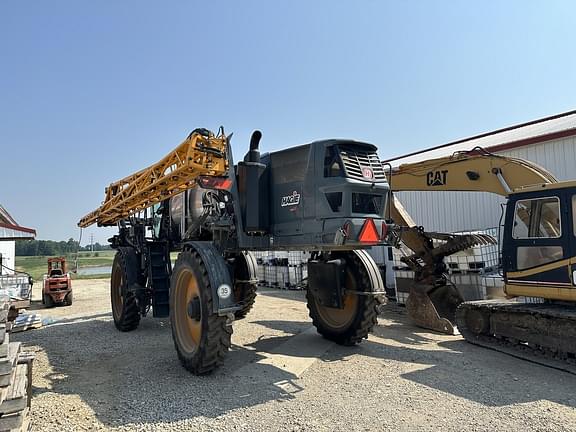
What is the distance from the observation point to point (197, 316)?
5832mm

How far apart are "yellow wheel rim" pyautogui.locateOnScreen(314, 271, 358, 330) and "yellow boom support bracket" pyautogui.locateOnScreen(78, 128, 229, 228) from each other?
281 cm

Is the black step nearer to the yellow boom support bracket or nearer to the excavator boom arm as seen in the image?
the yellow boom support bracket

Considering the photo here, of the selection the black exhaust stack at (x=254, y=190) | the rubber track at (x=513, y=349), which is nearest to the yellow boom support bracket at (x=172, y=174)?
the black exhaust stack at (x=254, y=190)

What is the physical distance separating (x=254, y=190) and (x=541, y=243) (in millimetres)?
4706

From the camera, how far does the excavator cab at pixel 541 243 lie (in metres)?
6.45

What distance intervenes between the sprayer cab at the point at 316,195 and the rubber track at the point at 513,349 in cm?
326

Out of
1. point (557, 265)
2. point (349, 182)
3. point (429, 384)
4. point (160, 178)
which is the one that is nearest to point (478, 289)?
point (557, 265)

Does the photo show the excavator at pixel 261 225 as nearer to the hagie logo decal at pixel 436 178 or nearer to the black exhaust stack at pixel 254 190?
the black exhaust stack at pixel 254 190

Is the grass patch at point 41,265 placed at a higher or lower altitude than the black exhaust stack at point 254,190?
lower

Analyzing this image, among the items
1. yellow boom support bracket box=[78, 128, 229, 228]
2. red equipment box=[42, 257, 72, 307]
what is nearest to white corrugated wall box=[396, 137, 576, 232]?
yellow boom support bracket box=[78, 128, 229, 228]

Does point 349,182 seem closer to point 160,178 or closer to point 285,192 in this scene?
point 285,192

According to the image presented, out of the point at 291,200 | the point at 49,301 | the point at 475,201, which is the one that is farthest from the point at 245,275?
the point at 49,301

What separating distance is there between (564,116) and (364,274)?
41.0 ft

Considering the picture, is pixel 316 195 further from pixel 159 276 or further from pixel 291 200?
pixel 159 276
